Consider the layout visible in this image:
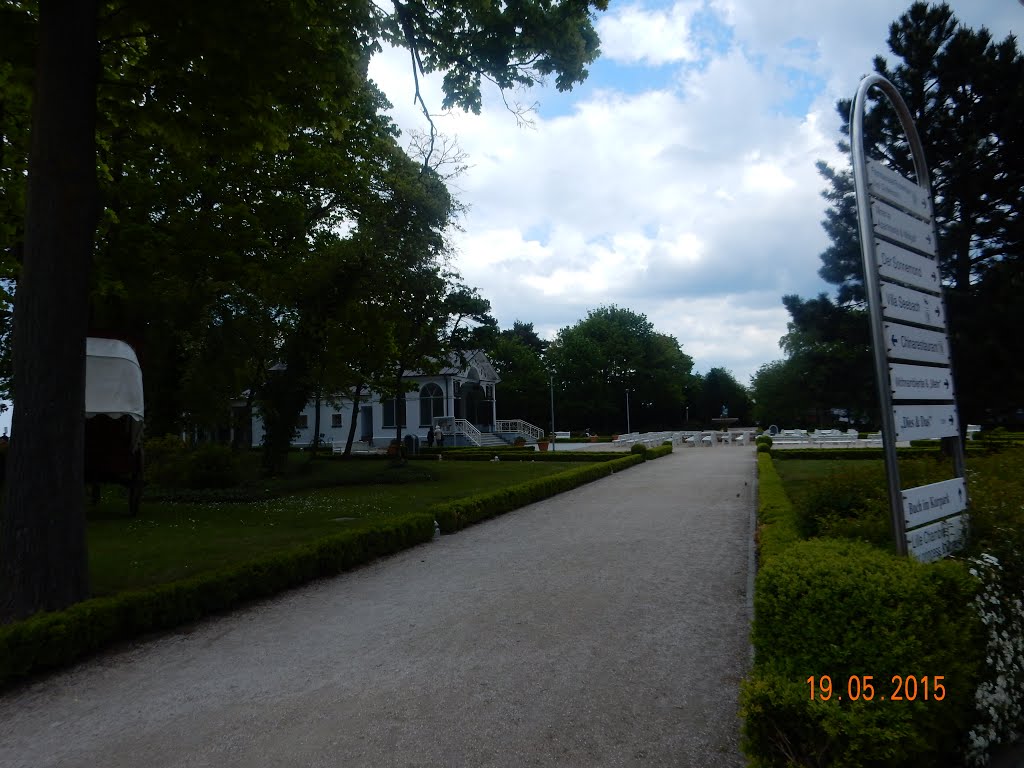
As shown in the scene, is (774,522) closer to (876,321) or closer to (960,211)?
(876,321)

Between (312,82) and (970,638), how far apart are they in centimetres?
948

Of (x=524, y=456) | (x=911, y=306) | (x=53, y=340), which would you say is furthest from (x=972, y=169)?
(x=524, y=456)

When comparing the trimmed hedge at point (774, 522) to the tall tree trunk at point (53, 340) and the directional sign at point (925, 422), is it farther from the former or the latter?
the tall tree trunk at point (53, 340)

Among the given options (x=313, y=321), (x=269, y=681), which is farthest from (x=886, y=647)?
(x=313, y=321)

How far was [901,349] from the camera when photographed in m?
4.48

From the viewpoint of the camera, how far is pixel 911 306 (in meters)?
4.75

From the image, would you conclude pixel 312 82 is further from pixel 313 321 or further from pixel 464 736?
pixel 313 321

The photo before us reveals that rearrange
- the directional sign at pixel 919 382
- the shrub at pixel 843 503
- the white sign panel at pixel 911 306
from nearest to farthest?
the directional sign at pixel 919 382
the white sign panel at pixel 911 306
the shrub at pixel 843 503

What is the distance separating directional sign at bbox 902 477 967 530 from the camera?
164 inches

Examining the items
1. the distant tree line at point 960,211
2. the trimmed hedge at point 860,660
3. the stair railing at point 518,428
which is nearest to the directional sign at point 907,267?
the trimmed hedge at point 860,660

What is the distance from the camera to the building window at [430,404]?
45219 mm

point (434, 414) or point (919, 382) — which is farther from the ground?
point (434, 414)

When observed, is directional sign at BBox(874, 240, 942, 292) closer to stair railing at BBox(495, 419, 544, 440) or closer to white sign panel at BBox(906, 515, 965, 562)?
white sign panel at BBox(906, 515, 965, 562)
